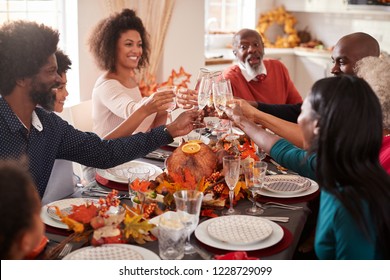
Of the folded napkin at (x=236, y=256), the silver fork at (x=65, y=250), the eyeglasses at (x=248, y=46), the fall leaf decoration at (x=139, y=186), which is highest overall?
the eyeglasses at (x=248, y=46)

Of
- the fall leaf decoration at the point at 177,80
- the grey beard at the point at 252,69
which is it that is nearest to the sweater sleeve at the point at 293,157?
the fall leaf decoration at the point at 177,80

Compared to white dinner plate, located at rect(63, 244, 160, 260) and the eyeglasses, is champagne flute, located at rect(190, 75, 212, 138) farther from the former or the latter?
the eyeglasses

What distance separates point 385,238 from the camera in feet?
5.00

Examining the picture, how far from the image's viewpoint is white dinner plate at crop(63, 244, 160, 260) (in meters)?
1.61

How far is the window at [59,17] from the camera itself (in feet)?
12.7

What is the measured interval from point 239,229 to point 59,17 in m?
2.70

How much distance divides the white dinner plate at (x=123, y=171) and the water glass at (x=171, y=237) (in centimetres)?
70

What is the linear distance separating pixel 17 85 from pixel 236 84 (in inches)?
71.7

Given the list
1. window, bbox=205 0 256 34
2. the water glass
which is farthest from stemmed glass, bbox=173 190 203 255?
window, bbox=205 0 256 34

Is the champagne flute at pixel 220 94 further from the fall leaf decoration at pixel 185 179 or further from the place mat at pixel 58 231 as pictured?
the place mat at pixel 58 231

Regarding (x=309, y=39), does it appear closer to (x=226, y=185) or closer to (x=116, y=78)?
(x=116, y=78)

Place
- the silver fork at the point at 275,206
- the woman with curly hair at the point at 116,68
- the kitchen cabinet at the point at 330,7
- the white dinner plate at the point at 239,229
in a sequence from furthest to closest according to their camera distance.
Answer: the kitchen cabinet at the point at 330,7
the woman with curly hair at the point at 116,68
the silver fork at the point at 275,206
the white dinner plate at the point at 239,229

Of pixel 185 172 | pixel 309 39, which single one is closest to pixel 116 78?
pixel 185 172

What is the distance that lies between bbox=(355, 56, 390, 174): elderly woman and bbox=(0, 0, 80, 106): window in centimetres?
229
